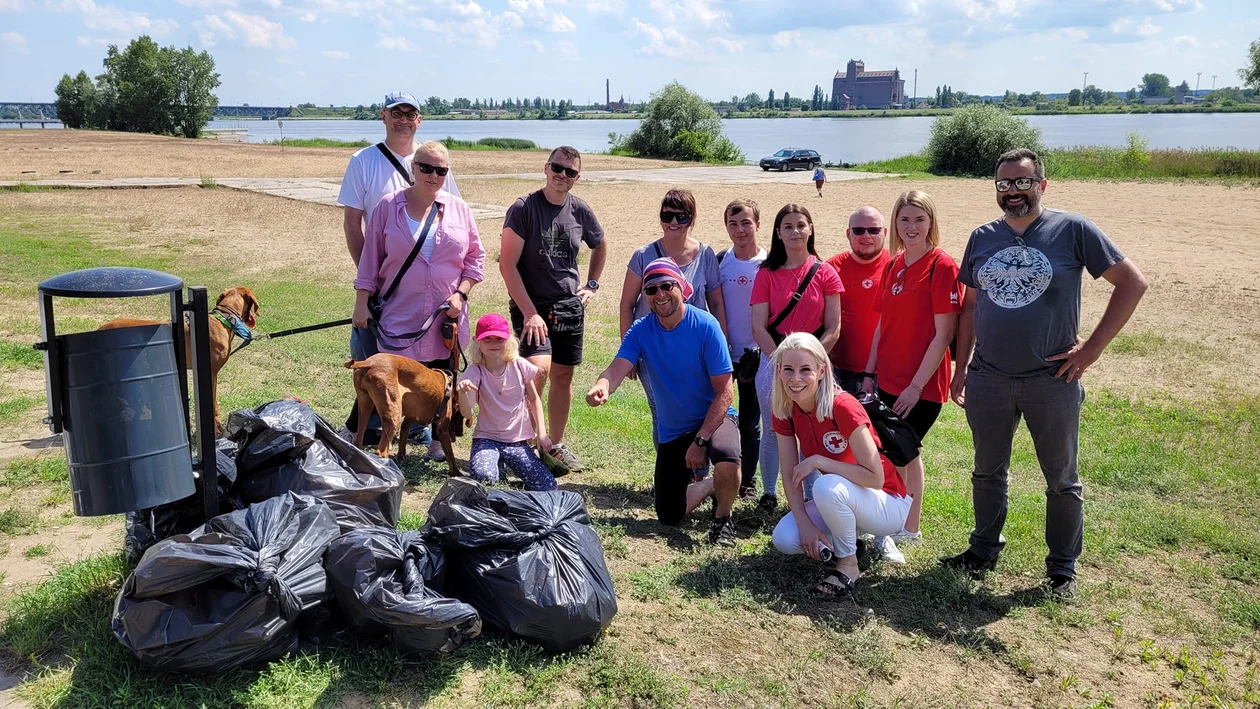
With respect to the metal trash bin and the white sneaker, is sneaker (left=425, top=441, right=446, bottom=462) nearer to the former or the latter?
the metal trash bin

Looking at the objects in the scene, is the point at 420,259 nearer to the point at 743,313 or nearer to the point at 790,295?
the point at 743,313

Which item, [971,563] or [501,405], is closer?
[971,563]

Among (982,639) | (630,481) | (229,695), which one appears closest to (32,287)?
(630,481)

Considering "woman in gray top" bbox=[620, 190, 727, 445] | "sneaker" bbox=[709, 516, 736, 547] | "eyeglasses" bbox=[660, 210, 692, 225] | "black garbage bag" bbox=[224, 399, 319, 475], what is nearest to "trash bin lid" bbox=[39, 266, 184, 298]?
"black garbage bag" bbox=[224, 399, 319, 475]

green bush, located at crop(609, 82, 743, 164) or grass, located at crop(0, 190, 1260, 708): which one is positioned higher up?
green bush, located at crop(609, 82, 743, 164)

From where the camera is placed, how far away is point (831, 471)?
424 centimetres

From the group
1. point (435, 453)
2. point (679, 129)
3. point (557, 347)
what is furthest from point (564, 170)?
point (679, 129)

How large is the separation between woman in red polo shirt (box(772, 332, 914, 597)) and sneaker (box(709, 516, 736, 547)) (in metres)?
0.43

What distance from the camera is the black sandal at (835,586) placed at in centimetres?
416

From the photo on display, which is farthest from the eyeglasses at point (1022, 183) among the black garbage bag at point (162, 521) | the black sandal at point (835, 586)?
the black garbage bag at point (162, 521)

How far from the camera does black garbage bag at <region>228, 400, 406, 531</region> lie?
3.95 meters

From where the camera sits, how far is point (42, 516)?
15.4ft

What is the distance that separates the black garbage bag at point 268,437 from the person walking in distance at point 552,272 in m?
1.67

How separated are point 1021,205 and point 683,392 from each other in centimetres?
192
